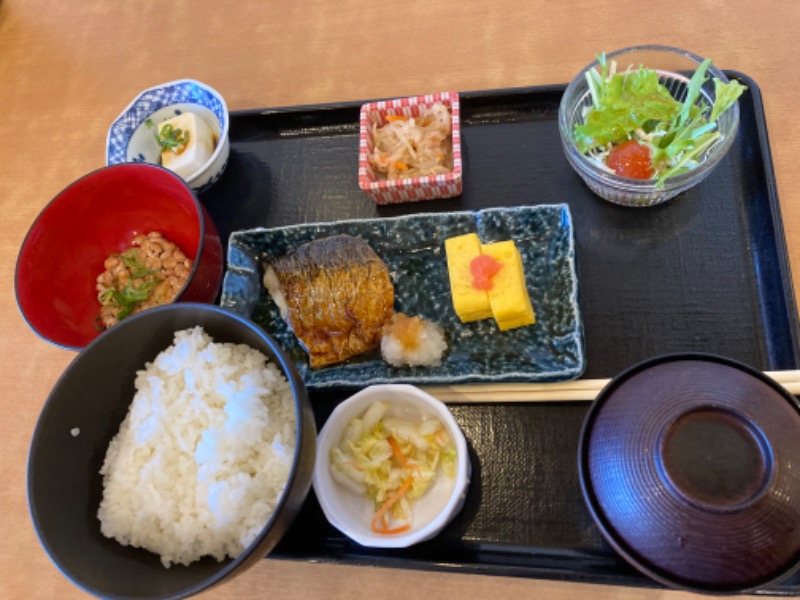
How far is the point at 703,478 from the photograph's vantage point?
94cm

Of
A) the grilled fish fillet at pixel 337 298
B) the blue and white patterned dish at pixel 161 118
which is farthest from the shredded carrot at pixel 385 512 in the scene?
the blue and white patterned dish at pixel 161 118

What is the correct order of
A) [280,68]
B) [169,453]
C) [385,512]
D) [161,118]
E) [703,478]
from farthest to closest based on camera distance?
[280,68], [161,118], [385,512], [169,453], [703,478]

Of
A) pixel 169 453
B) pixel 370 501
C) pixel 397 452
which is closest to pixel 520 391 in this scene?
pixel 397 452

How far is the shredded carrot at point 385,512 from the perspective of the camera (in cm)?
136

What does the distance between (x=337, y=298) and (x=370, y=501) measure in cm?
56

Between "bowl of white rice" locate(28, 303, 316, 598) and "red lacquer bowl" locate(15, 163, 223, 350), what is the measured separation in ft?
1.00

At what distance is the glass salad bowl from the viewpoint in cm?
155

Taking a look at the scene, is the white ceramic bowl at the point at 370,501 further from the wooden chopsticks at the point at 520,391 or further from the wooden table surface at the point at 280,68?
the wooden table surface at the point at 280,68

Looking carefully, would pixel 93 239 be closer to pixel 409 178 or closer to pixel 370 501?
pixel 409 178

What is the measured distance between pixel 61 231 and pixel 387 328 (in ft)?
3.33

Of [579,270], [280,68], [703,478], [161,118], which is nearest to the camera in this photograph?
[703,478]

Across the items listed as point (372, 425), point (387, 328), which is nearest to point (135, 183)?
point (387, 328)

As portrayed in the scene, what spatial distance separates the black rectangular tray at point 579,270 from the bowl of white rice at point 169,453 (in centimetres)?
29

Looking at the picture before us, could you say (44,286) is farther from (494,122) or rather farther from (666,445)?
(666,445)
